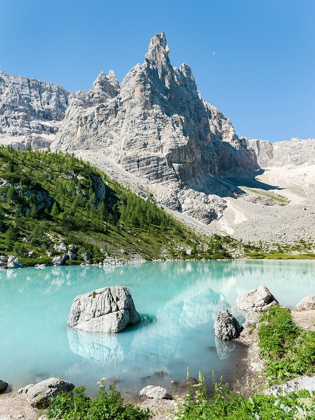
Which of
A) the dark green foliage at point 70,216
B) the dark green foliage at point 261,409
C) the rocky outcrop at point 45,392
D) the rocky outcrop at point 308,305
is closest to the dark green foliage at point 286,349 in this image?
the dark green foliage at point 261,409

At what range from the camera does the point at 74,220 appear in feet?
312

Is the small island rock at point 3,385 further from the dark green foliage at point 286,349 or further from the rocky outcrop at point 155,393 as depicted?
the dark green foliage at point 286,349

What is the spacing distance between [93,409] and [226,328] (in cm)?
1277

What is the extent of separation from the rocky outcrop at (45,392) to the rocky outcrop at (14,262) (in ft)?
193

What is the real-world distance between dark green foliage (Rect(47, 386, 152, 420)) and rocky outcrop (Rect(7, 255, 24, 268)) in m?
61.2

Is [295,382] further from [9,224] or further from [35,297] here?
[9,224]

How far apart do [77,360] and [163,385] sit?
603 centimetres

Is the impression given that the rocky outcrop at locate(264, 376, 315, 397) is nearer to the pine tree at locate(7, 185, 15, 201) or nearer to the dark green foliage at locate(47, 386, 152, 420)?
the dark green foliage at locate(47, 386, 152, 420)

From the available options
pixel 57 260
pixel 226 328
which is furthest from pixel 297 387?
pixel 57 260

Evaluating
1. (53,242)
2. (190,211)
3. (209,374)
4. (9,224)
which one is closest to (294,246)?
(190,211)

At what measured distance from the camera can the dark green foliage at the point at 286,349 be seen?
471 inches

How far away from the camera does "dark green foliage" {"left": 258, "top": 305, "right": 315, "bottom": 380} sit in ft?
39.3

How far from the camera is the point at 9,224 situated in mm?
78375

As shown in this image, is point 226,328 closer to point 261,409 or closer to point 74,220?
point 261,409
